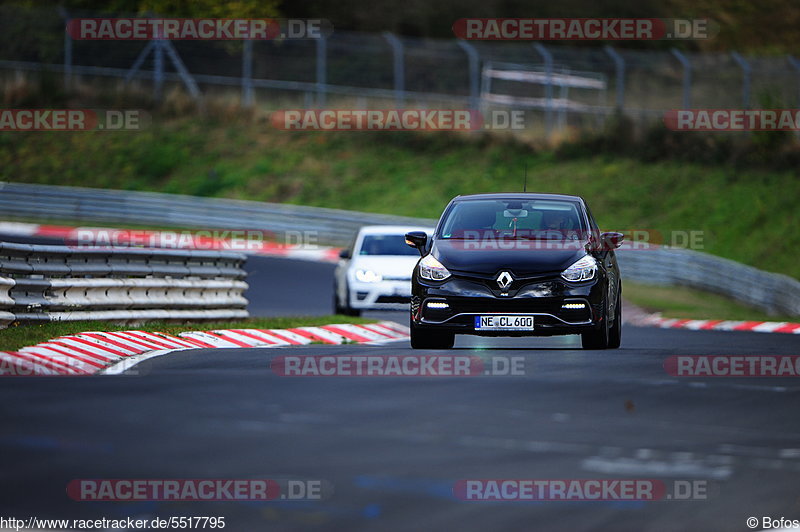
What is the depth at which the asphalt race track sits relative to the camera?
6.55m

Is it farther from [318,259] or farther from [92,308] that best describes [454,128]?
[92,308]

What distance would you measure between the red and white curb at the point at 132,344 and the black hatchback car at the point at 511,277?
2.39 m

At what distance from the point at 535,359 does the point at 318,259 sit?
69.7 feet

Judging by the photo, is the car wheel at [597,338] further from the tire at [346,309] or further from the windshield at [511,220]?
the tire at [346,309]

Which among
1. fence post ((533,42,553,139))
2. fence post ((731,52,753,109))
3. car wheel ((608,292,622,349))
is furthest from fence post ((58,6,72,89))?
car wheel ((608,292,622,349))

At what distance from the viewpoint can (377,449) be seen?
7863 millimetres

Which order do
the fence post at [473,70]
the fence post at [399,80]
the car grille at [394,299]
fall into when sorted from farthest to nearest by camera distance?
the fence post at [399,80] < the fence post at [473,70] < the car grille at [394,299]

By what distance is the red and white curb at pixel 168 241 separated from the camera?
34.7m

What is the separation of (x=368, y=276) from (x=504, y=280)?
8.08 meters

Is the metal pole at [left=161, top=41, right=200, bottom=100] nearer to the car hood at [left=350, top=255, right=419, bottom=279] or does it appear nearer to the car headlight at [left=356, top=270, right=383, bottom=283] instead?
the car hood at [left=350, top=255, right=419, bottom=279]

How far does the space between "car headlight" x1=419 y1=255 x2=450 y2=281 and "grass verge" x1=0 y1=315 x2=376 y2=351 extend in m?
3.02

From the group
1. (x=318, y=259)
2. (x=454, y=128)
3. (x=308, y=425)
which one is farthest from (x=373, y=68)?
(x=308, y=425)

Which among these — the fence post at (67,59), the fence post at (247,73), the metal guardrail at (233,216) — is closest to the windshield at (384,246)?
the metal guardrail at (233,216)

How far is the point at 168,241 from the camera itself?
3519cm
